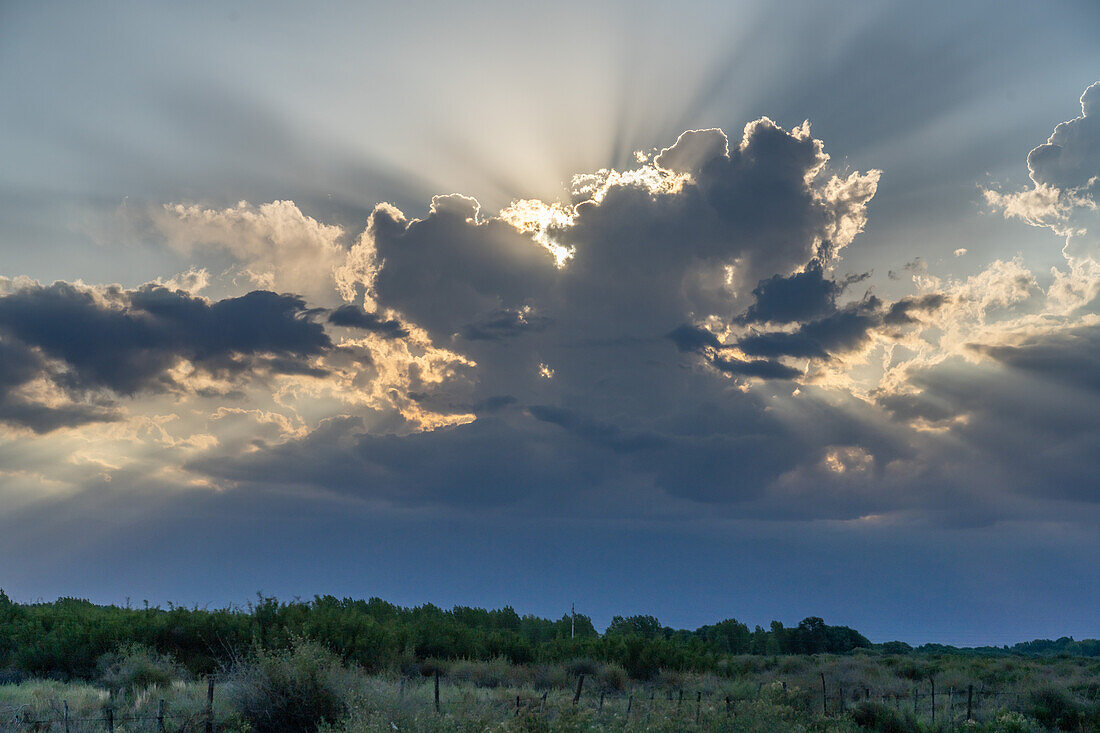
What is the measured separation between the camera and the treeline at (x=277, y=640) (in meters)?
27.9

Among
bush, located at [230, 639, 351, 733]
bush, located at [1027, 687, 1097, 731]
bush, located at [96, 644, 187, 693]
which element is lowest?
bush, located at [1027, 687, 1097, 731]

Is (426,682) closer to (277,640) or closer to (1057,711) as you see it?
(277,640)

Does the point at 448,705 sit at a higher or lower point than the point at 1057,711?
higher

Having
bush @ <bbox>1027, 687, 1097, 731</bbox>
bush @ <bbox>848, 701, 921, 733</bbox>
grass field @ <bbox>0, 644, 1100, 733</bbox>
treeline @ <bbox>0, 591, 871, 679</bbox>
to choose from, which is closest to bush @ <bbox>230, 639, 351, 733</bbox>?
grass field @ <bbox>0, 644, 1100, 733</bbox>

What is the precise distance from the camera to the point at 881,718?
2459 centimetres

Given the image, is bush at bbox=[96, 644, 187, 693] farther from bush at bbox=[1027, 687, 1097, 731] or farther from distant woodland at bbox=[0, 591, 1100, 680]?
bush at bbox=[1027, 687, 1097, 731]

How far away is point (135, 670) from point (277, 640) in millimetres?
5266

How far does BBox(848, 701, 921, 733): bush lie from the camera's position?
2391 cm

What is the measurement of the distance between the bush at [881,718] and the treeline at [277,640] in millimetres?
16831

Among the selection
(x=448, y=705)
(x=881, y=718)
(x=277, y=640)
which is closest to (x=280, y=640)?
(x=277, y=640)

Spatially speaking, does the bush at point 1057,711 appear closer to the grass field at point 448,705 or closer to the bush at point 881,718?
the grass field at point 448,705

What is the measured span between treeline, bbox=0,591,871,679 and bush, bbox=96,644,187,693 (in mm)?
636

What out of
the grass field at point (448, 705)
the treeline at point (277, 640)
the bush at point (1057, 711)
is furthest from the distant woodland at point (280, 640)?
the bush at point (1057, 711)

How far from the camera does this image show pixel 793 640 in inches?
3504
